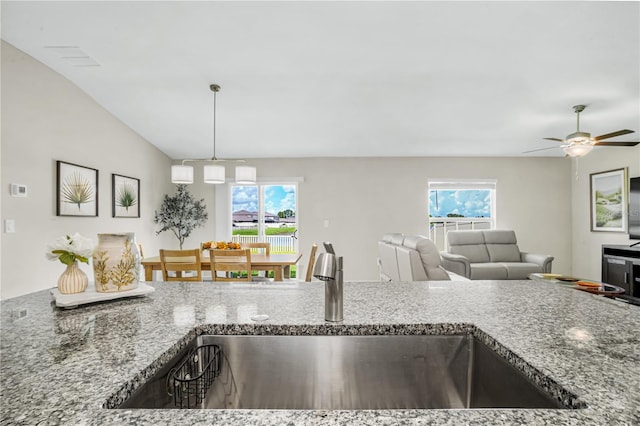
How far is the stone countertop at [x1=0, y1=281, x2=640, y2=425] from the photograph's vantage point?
0.50m

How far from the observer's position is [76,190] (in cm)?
388

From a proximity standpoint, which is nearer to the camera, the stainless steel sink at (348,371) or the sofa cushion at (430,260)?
the stainless steel sink at (348,371)

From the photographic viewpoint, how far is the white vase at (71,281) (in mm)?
1159

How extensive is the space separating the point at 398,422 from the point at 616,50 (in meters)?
3.77

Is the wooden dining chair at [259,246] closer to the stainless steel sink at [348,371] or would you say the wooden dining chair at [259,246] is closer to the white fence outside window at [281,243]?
the white fence outside window at [281,243]

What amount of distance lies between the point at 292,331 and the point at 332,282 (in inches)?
6.9

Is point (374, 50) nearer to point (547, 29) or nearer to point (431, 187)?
point (547, 29)

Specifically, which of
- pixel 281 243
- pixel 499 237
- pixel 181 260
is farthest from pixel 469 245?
pixel 181 260

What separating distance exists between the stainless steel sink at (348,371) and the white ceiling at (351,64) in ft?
8.22

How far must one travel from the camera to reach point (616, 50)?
2.85 metres

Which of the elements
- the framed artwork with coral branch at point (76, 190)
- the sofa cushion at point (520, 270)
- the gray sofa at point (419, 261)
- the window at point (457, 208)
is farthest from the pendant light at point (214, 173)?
the sofa cushion at point (520, 270)

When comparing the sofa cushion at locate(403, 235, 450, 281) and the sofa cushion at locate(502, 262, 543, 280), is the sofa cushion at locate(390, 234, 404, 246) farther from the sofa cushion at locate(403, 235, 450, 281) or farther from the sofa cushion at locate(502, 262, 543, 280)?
the sofa cushion at locate(502, 262, 543, 280)

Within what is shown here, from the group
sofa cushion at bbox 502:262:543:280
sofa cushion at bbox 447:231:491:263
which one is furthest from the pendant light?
sofa cushion at bbox 502:262:543:280

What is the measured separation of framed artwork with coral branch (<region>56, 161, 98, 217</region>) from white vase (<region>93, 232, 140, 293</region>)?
3.17 m
